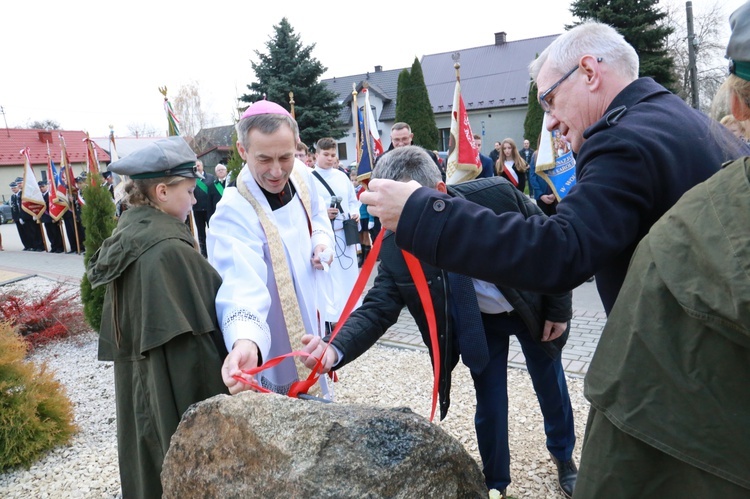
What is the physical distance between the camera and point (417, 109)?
1123 inches

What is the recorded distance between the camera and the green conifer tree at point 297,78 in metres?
26.5

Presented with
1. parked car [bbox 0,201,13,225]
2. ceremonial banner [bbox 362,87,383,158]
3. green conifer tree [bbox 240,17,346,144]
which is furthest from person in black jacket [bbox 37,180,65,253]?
parked car [bbox 0,201,13,225]

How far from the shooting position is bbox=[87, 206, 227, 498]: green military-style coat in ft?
7.93

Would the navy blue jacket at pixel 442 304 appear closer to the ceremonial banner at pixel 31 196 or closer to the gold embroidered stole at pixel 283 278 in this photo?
the gold embroidered stole at pixel 283 278

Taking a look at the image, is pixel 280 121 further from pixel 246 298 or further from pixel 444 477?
pixel 444 477

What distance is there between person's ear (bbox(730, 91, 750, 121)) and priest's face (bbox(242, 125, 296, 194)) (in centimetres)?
209

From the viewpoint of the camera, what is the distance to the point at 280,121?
9.19 ft

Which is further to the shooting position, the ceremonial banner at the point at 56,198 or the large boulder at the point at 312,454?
the ceremonial banner at the point at 56,198

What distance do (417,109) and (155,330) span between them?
27.4 meters

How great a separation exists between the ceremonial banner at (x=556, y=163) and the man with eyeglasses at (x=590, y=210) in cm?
663

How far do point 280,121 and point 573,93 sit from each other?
1567 mm

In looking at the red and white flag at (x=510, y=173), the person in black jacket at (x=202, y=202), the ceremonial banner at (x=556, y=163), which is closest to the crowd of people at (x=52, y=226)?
the person in black jacket at (x=202, y=202)

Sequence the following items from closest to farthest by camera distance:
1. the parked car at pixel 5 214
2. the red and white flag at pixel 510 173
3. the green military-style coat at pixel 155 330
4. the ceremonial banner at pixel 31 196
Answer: the green military-style coat at pixel 155 330 < the red and white flag at pixel 510 173 < the ceremonial banner at pixel 31 196 < the parked car at pixel 5 214

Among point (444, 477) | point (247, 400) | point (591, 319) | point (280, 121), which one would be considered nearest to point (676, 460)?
point (444, 477)
